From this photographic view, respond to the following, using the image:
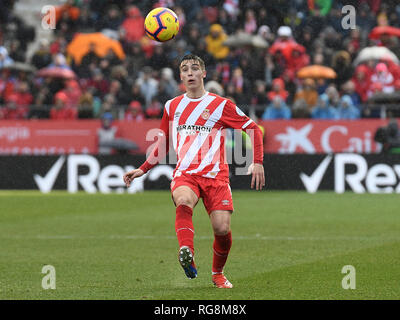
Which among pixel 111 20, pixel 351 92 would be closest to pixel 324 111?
pixel 351 92

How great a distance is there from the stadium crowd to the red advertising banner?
292 millimetres

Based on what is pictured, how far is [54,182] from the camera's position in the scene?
2197 cm

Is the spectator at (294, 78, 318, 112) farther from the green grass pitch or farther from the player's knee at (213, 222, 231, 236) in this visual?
the player's knee at (213, 222, 231, 236)

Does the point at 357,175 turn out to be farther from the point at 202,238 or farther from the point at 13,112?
the point at 13,112

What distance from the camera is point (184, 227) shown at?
8.06 m

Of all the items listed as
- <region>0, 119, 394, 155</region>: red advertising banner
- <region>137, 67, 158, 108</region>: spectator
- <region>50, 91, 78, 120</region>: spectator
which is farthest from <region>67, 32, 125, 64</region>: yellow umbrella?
<region>0, 119, 394, 155</region>: red advertising banner

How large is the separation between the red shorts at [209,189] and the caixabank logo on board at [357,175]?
12842 millimetres

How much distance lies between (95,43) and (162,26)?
15.1 metres

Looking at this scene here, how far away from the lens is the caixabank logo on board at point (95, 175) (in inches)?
854

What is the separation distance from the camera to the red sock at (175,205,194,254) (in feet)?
26.1

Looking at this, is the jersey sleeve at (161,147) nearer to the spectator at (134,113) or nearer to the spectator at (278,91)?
the spectator at (278,91)

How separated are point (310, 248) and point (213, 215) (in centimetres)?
375
